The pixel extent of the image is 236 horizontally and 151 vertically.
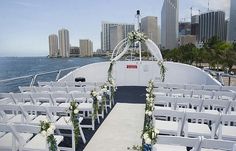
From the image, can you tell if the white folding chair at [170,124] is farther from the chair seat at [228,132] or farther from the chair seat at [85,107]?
the chair seat at [85,107]

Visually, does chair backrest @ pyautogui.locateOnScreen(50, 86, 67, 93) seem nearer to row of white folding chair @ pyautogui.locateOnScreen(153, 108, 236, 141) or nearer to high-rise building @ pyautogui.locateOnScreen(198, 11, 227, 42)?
row of white folding chair @ pyautogui.locateOnScreen(153, 108, 236, 141)

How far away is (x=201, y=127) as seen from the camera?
4805mm

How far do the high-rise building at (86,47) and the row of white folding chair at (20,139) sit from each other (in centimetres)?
8829

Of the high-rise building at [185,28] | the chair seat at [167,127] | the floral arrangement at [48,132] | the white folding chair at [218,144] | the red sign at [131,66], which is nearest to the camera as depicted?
the white folding chair at [218,144]

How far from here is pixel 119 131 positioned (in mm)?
5785

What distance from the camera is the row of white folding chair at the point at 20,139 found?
3.58 m

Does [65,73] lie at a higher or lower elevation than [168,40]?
lower

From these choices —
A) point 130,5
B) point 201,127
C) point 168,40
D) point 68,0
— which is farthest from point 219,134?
point 168,40

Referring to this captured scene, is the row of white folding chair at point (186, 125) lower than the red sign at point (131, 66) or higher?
lower

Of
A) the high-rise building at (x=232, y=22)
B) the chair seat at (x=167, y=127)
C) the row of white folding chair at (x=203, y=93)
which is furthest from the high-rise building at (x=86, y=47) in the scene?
the chair seat at (x=167, y=127)

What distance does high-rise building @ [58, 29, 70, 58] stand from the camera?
257 ft

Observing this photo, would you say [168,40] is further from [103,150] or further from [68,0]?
[103,150]

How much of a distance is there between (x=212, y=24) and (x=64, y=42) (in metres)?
123

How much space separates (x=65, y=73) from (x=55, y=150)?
8.68 m
